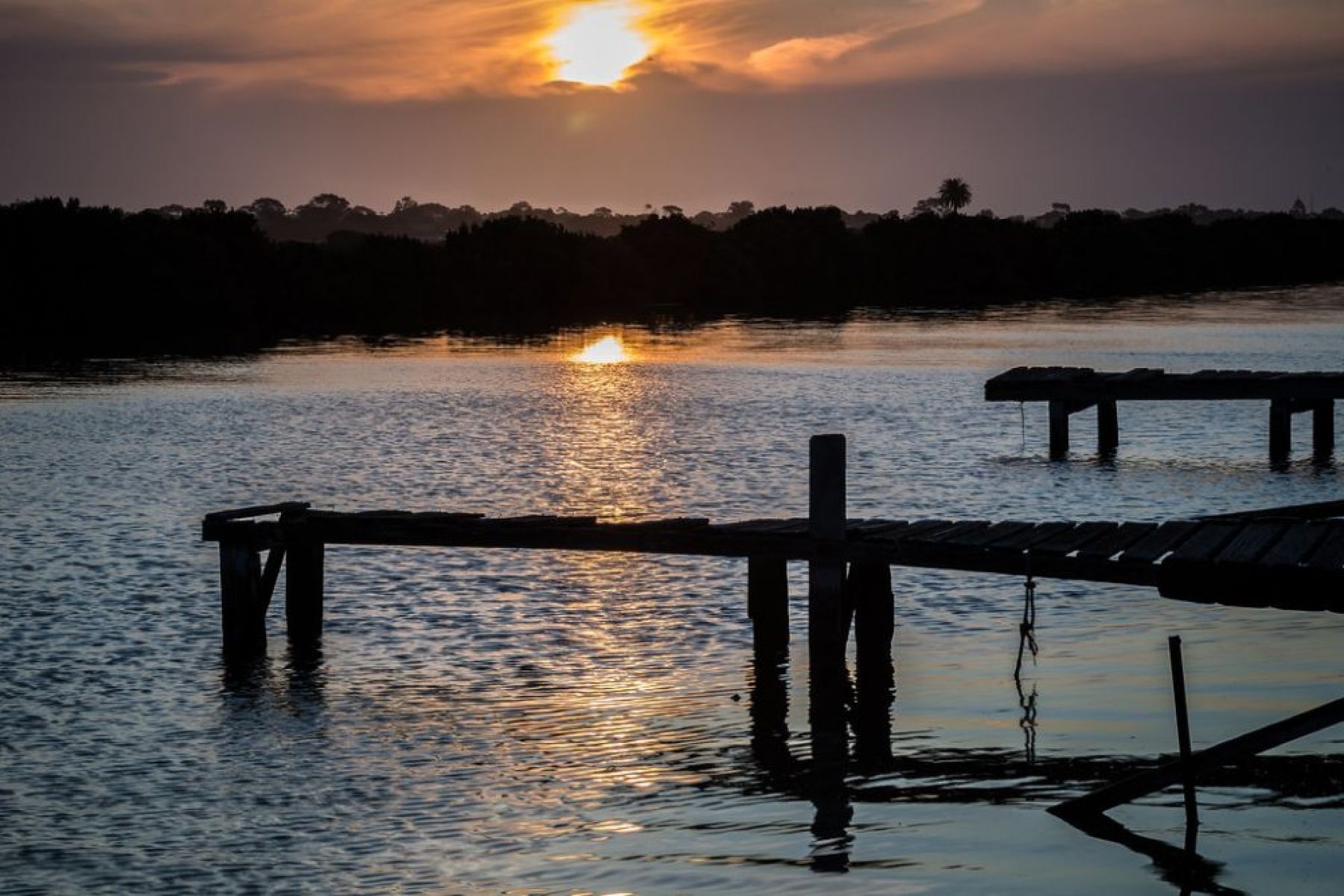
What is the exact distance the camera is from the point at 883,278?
153m

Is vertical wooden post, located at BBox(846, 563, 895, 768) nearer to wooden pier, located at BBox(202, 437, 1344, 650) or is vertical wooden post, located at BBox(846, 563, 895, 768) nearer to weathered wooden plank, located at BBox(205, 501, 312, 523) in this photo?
wooden pier, located at BBox(202, 437, 1344, 650)

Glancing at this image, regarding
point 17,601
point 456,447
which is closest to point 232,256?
point 456,447

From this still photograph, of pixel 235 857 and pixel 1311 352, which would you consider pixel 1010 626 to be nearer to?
pixel 235 857

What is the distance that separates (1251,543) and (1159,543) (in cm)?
164

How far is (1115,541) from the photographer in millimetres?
15430

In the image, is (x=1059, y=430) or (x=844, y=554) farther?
(x=1059, y=430)

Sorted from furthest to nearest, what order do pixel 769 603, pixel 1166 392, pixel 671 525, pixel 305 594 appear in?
1. pixel 1166 392
2. pixel 305 594
3. pixel 769 603
4. pixel 671 525

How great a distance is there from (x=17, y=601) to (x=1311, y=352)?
58.6 metres

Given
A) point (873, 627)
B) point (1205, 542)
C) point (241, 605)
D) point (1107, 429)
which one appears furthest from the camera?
point (1107, 429)

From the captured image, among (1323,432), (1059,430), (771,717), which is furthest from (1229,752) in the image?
(1323,432)

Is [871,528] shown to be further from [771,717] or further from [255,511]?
[255,511]

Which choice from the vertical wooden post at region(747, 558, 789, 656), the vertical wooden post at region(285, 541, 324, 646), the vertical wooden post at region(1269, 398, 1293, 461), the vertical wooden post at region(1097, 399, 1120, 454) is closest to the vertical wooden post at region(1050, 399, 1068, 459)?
the vertical wooden post at region(1097, 399, 1120, 454)

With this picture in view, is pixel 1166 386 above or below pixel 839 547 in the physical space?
above

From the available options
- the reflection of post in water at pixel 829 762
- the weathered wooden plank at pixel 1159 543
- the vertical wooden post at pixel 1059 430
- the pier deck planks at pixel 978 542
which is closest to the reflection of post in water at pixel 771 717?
the reflection of post in water at pixel 829 762
